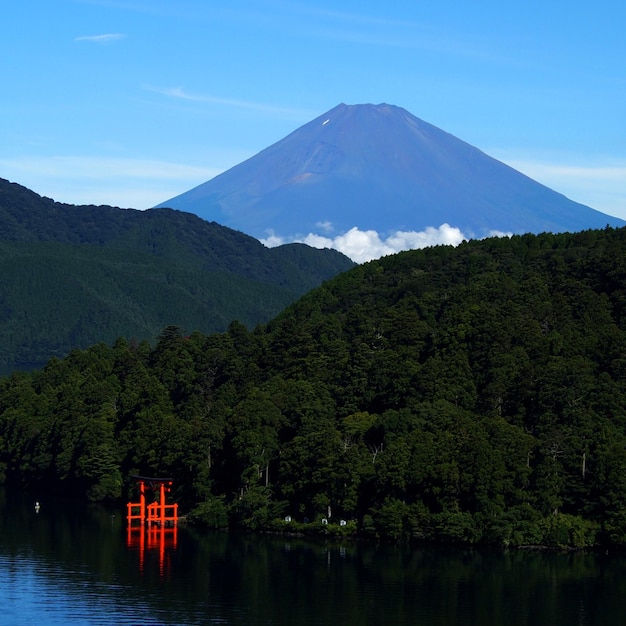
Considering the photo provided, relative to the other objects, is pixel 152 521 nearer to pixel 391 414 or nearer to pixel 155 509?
pixel 155 509

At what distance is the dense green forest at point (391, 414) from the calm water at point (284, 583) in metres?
2.59

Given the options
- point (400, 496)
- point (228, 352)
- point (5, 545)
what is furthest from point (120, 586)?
point (228, 352)

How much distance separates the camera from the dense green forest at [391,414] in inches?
2427

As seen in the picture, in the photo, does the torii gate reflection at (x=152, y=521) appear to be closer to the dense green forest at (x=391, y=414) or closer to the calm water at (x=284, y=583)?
the calm water at (x=284, y=583)

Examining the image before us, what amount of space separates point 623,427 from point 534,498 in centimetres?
712

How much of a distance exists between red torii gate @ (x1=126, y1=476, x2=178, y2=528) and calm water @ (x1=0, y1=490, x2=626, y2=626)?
3284 mm

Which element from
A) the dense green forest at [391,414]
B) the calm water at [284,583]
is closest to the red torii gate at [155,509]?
the dense green forest at [391,414]

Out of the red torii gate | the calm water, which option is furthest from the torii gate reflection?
the calm water

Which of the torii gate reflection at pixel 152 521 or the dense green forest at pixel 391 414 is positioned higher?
the dense green forest at pixel 391 414

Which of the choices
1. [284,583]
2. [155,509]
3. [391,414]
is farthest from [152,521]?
[284,583]

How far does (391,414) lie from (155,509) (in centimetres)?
1278

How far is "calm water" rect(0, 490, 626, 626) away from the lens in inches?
1810

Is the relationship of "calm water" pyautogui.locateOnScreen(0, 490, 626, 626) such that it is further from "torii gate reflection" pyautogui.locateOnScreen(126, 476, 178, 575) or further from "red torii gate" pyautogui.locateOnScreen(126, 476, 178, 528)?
"red torii gate" pyautogui.locateOnScreen(126, 476, 178, 528)

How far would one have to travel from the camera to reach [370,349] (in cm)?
8475
